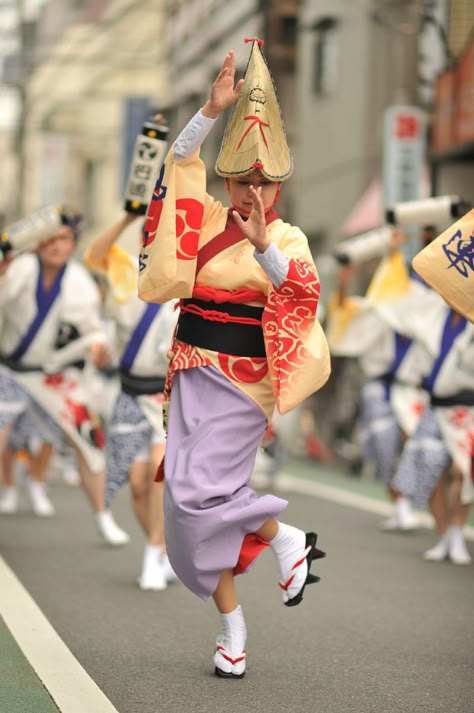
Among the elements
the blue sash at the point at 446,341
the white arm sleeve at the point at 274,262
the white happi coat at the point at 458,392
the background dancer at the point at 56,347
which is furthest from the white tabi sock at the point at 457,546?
the white arm sleeve at the point at 274,262

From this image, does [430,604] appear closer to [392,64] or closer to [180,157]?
[180,157]

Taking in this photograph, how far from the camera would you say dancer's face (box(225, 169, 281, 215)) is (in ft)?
16.0

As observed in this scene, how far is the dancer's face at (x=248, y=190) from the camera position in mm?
4871

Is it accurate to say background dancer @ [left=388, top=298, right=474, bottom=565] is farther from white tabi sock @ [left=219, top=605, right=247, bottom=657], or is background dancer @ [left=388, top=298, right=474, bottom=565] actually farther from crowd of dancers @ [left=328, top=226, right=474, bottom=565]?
white tabi sock @ [left=219, top=605, right=247, bottom=657]

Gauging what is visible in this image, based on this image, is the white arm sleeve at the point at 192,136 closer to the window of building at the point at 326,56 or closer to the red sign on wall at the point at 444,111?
the red sign on wall at the point at 444,111

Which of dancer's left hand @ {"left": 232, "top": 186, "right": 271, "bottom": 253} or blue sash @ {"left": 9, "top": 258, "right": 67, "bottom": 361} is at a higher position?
dancer's left hand @ {"left": 232, "top": 186, "right": 271, "bottom": 253}

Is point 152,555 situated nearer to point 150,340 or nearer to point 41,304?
point 150,340

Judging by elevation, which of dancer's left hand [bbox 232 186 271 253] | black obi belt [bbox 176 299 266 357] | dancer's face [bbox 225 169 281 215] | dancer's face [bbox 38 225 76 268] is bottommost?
dancer's face [bbox 38 225 76 268]

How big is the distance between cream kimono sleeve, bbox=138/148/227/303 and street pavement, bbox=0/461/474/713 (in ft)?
4.46

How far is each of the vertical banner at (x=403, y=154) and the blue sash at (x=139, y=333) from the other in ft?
33.3

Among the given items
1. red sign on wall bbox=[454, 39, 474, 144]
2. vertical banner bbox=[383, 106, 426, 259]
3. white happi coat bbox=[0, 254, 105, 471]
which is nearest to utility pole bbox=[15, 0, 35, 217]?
vertical banner bbox=[383, 106, 426, 259]

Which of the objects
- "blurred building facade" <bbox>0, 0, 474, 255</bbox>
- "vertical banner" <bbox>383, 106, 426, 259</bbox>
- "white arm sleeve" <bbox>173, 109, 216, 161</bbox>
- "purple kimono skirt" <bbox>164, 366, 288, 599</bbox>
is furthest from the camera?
"blurred building facade" <bbox>0, 0, 474, 255</bbox>

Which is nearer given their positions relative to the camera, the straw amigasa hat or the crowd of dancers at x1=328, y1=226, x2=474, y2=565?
the straw amigasa hat

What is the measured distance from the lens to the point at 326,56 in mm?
22797
